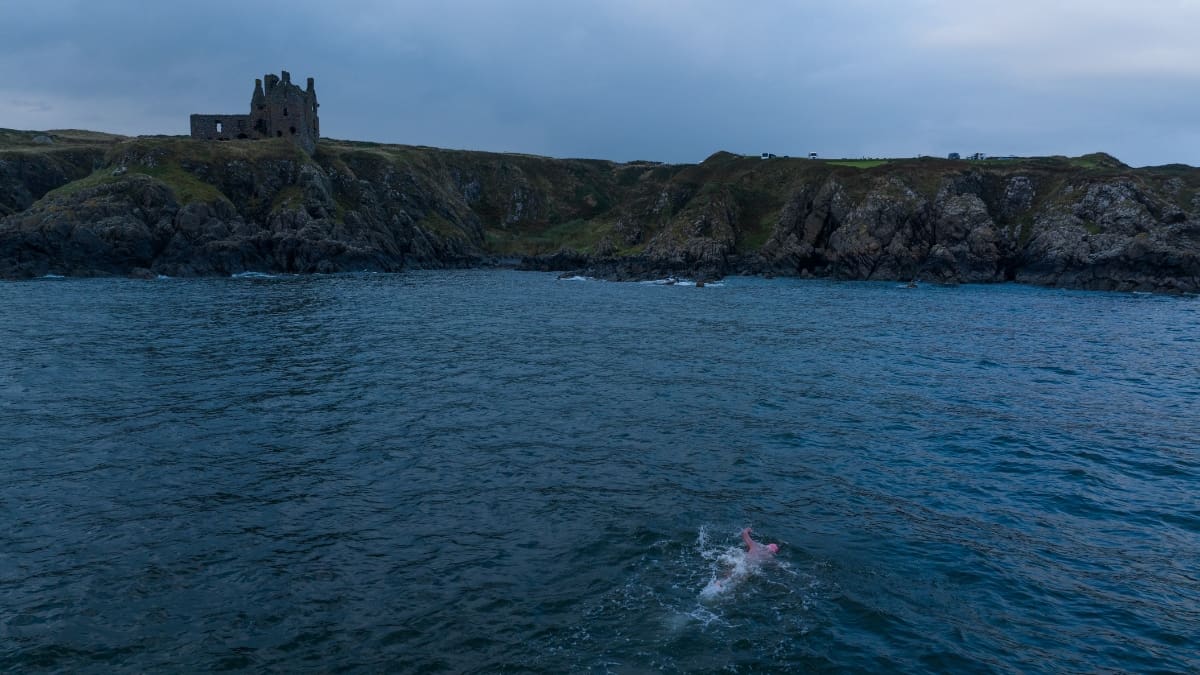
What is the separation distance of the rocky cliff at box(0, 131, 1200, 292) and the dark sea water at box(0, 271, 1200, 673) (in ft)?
227

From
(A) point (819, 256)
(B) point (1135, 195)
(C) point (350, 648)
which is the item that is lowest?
(C) point (350, 648)

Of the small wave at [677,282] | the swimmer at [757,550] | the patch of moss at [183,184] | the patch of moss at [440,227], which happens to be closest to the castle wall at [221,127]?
the patch of moss at [183,184]

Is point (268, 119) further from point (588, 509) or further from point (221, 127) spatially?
point (588, 509)

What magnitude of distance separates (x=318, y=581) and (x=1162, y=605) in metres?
20.6

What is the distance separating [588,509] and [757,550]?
557 cm

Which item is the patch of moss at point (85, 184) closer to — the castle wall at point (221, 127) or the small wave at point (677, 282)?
the castle wall at point (221, 127)

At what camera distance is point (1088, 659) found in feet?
47.3

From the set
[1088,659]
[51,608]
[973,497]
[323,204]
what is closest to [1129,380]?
[973,497]

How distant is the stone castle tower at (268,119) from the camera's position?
500 feet

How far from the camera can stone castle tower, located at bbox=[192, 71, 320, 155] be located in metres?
152

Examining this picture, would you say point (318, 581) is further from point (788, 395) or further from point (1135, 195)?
point (1135, 195)

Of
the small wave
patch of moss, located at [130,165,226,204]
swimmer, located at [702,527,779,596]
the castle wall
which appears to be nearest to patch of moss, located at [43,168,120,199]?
patch of moss, located at [130,165,226,204]

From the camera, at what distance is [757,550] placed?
18500 mm

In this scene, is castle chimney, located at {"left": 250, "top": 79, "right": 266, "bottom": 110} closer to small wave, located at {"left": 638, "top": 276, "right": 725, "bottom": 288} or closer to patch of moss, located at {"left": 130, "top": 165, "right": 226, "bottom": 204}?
patch of moss, located at {"left": 130, "top": 165, "right": 226, "bottom": 204}
